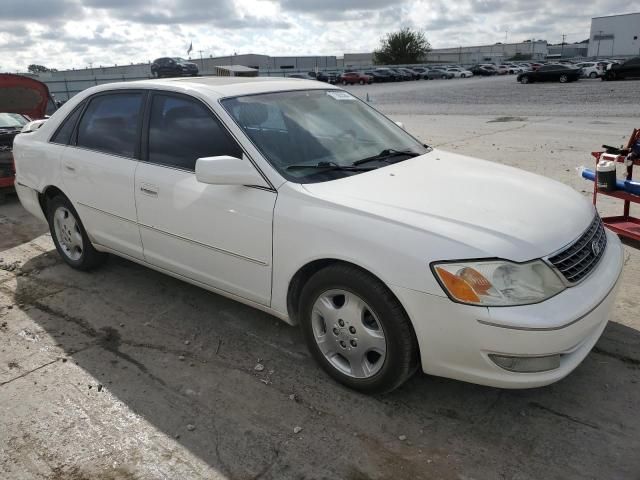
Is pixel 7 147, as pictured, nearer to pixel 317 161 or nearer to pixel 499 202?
pixel 317 161

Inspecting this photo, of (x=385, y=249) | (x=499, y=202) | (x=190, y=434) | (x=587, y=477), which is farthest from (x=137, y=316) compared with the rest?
(x=587, y=477)

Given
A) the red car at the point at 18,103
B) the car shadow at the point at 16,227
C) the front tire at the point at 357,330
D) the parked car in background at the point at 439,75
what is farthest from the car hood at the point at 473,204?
the parked car in background at the point at 439,75

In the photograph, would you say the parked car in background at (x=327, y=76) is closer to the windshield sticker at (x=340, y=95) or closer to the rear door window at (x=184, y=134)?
the windshield sticker at (x=340, y=95)

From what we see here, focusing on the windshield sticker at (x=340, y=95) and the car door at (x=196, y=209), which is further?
the windshield sticker at (x=340, y=95)

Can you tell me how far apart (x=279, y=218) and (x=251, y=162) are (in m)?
0.41

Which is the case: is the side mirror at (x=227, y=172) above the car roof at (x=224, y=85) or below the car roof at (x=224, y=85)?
below

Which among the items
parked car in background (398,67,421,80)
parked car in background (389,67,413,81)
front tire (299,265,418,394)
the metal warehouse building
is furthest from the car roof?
the metal warehouse building

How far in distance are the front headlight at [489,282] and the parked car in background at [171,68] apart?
123 feet

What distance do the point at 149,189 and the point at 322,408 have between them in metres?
1.92

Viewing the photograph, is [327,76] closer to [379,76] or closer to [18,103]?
[379,76]

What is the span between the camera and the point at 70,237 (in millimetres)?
4832

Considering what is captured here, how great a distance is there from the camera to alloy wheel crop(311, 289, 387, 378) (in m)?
2.85

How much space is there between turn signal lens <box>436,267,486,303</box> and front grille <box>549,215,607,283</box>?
465 mm

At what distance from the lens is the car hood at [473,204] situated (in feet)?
8.50
